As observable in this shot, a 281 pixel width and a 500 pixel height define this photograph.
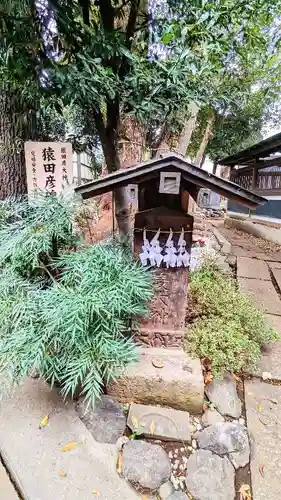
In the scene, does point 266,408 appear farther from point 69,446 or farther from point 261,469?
point 69,446

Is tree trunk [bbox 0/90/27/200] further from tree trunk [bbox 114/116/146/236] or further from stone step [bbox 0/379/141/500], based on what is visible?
stone step [bbox 0/379/141/500]

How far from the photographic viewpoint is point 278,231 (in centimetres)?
793

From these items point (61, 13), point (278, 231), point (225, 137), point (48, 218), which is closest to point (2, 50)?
point (61, 13)

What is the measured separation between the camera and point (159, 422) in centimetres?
211

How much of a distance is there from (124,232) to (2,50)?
188 centimetres

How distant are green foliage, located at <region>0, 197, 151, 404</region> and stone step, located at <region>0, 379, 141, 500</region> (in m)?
0.25

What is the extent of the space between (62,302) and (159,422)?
1.11 meters

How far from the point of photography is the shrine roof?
2008 mm

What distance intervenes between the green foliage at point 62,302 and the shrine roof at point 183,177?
16.1 inches

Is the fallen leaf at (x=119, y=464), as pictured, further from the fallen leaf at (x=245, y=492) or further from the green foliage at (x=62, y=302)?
the fallen leaf at (x=245, y=492)

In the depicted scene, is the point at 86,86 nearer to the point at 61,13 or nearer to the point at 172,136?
the point at 61,13

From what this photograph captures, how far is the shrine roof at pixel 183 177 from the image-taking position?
79.0 inches

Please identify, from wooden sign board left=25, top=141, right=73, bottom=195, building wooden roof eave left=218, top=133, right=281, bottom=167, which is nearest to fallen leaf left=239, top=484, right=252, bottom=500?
wooden sign board left=25, top=141, right=73, bottom=195

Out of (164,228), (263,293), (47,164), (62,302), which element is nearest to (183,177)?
(164,228)
